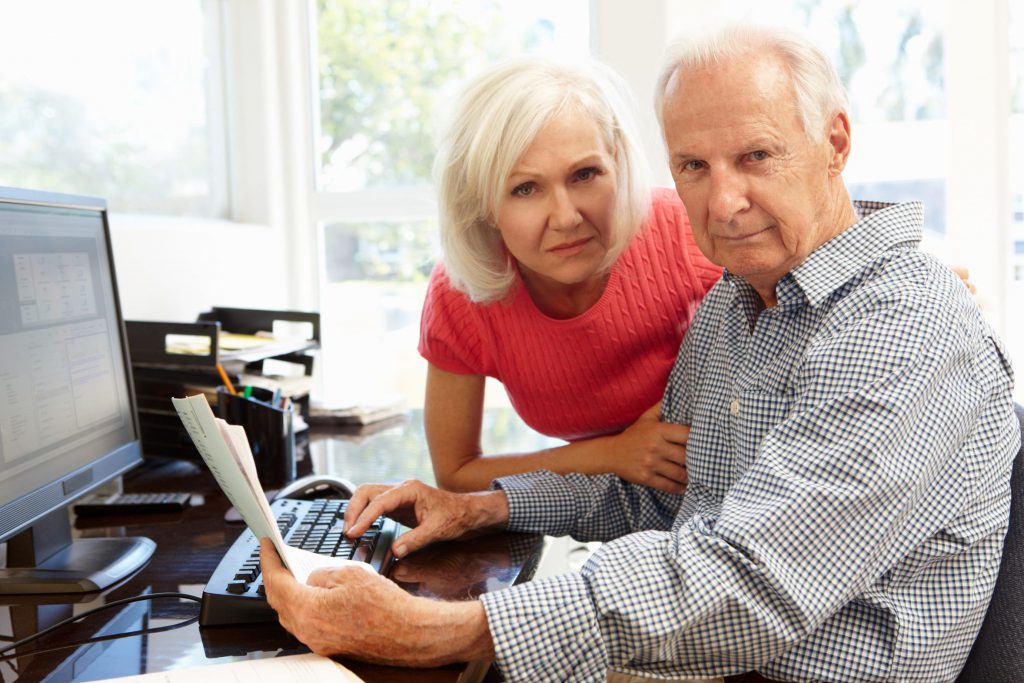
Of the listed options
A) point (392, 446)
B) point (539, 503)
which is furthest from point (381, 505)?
point (392, 446)

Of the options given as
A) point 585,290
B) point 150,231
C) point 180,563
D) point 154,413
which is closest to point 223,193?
point 150,231

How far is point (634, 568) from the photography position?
930 millimetres

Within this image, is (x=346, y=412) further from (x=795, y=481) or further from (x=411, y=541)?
(x=795, y=481)

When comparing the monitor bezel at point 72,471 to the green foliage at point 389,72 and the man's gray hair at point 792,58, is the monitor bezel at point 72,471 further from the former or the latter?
the green foliage at point 389,72

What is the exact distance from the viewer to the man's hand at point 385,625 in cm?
89

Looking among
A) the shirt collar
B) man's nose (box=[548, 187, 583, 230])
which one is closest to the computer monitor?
man's nose (box=[548, 187, 583, 230])

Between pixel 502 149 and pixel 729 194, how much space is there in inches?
16.7

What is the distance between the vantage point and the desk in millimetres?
929

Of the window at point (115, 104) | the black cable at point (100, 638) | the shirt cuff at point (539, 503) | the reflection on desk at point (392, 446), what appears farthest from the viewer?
the window at point (115, 104)

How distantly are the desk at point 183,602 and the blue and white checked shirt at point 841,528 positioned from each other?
6.5 inches

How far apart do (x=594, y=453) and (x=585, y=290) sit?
0.28 meters

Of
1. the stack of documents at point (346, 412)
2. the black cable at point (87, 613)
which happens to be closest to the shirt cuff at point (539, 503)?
the black cable at point (87, 613)

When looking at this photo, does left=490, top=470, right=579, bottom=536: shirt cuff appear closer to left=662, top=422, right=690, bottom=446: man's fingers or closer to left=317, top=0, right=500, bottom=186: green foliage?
left=662, top=422, right=690, bottom=446: man's fingers

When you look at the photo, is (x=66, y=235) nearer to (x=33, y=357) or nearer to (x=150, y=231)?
(x=33, y=357)
